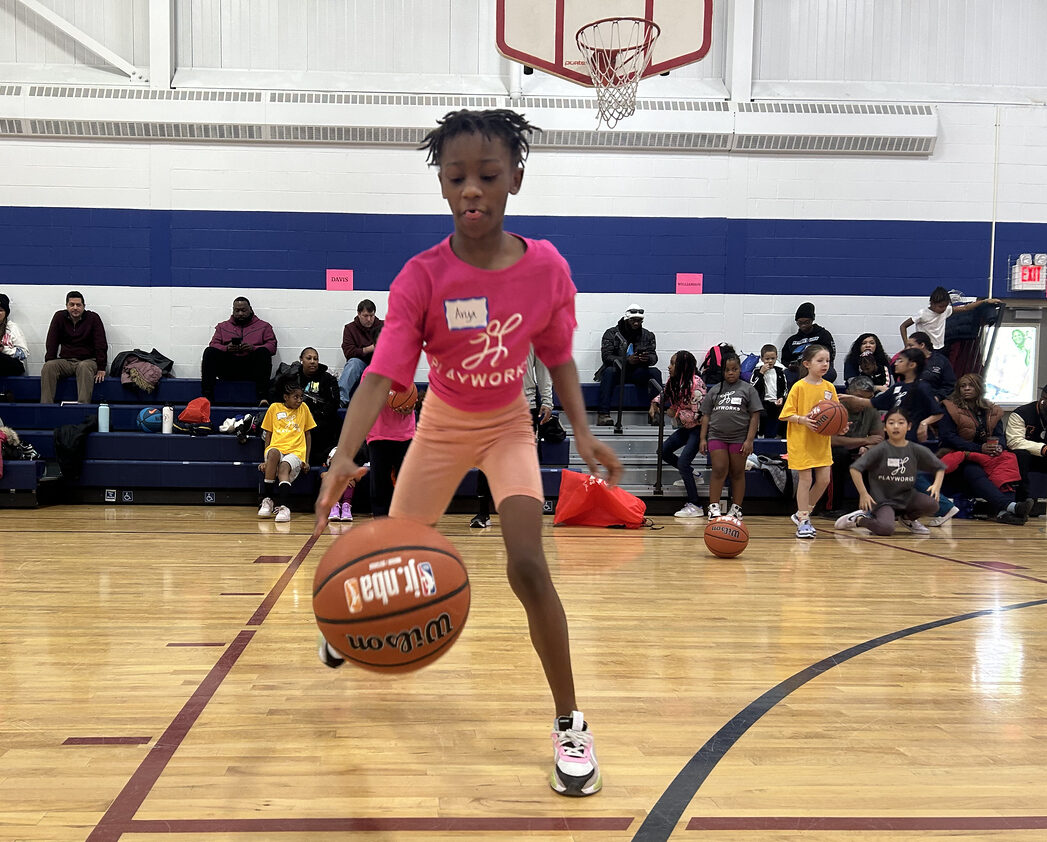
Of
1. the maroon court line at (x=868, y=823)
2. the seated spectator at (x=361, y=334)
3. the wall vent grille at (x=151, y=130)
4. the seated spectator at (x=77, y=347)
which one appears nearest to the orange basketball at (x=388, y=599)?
the maroon court line at (x=868, y=823)

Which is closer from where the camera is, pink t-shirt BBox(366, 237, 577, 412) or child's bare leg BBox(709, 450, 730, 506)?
pink t-shirt BBox(366, 237, 577, 412)

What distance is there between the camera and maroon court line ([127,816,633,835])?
199 cm

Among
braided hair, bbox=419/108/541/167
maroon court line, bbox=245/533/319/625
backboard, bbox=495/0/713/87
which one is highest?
backboard, bbox=495/0/713/87

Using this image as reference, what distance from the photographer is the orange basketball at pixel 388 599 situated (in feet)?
6.70

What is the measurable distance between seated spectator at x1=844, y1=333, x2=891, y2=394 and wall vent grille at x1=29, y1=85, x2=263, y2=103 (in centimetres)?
748

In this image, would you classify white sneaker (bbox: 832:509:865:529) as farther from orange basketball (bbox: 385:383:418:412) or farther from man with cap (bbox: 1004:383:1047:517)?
orange basketball (bbox: 385:383:418:412)

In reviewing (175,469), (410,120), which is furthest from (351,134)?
(175,469)

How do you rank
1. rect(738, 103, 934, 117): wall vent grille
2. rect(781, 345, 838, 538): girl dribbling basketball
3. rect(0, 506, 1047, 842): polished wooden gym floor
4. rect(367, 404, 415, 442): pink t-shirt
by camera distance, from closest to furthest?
rect(0, 506, 1047, 842): polished wooden gym floor
rect(367, 404, 415, 442): pink t-shirt
rect(781, 345, 838, 538): girl dribbling basketball
rect(738, 103, 934, 117): wall vent grille

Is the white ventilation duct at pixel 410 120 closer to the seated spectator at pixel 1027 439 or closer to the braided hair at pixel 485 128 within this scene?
the seated spectator at pixel 1027 439

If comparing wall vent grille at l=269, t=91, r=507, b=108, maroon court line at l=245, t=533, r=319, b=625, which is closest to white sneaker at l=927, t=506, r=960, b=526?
maroon court line at l=245, t=533, r=319, b=625

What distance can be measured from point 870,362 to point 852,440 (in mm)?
1700

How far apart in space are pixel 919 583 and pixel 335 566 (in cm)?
428

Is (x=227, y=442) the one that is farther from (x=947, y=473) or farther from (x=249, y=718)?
(x=947, y=473)

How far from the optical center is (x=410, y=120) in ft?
33.6
